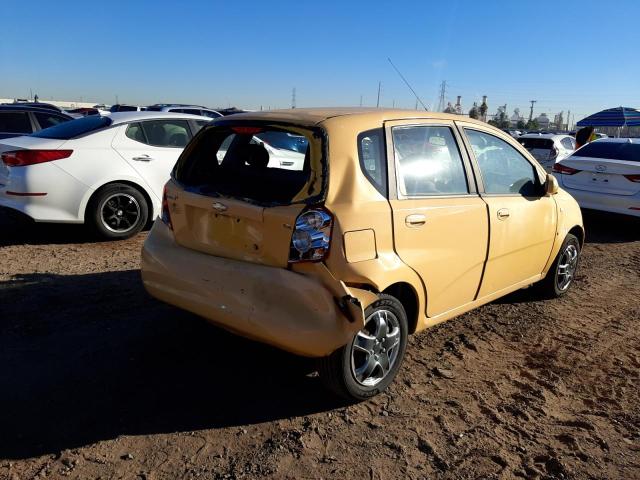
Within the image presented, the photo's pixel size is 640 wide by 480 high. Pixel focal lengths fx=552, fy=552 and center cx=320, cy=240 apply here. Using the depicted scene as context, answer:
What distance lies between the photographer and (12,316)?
428cm

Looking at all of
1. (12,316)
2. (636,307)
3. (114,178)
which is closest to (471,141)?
(636,307)

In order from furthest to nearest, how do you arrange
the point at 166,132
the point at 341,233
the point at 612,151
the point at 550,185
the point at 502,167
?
the point at 612,151 < the point at 166,132 < the point at 550,185 < the point at 502,167 < the point at 341,233

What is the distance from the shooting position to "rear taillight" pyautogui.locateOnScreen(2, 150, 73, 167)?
6.01 m

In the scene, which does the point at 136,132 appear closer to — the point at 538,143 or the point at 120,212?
the point at 120,212

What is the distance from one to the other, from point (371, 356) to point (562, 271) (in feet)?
9.48

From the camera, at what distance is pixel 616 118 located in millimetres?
25094

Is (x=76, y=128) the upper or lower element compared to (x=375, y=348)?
upper

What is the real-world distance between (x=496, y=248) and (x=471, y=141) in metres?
0.81

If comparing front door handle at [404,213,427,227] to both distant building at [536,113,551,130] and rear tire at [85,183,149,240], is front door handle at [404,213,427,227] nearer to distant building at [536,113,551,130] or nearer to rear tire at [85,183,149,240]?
rear tire at [85,183,149,240]

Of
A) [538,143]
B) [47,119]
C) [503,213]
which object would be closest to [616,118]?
[538,143]

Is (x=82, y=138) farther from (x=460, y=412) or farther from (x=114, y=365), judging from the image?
(x=460, y=412)

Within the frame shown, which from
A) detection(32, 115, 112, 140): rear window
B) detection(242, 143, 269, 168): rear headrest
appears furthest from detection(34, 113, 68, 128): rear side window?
detection(242, 143, 269, 168): rear headrest

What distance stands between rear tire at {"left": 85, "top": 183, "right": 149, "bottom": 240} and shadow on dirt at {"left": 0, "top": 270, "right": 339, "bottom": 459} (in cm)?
186

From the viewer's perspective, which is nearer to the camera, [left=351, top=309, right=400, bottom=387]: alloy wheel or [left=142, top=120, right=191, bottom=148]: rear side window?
[left=351, top=309, right=400, bottom=387]: alloy wheel
